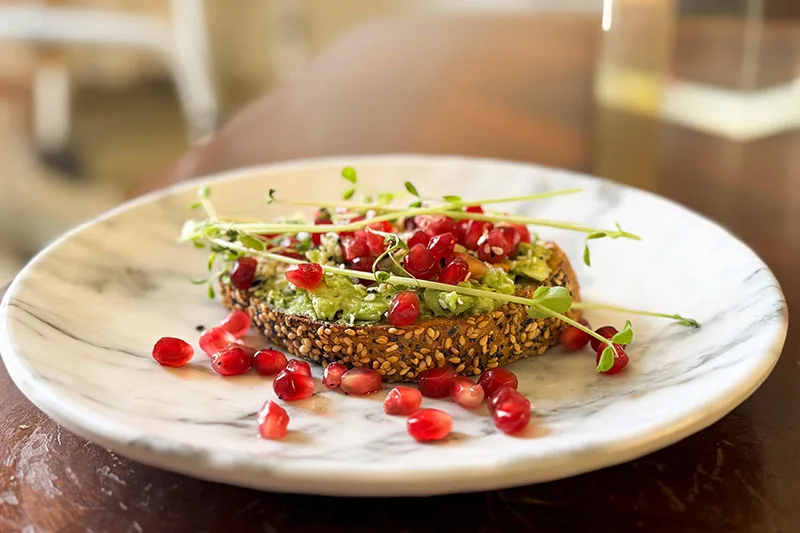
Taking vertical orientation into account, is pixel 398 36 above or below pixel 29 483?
above

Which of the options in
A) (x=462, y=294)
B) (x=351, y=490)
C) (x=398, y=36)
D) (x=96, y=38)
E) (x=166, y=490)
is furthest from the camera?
(x=96, y=38)

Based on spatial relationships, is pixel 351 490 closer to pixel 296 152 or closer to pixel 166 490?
pixel 166 490

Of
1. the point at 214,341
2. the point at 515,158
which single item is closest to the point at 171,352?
the point at 214,341

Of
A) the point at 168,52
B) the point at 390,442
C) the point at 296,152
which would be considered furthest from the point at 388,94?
the point at 168,52

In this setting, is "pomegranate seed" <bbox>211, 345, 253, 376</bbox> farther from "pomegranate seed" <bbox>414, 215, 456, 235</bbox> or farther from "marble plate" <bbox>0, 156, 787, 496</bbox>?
"pomegranate seed" <bbox>414, 215, 456, 235</bbox>

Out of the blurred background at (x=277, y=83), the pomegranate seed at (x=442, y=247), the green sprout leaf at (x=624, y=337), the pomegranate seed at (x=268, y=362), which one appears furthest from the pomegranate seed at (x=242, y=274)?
the blurred background at (x=277, y=83)
